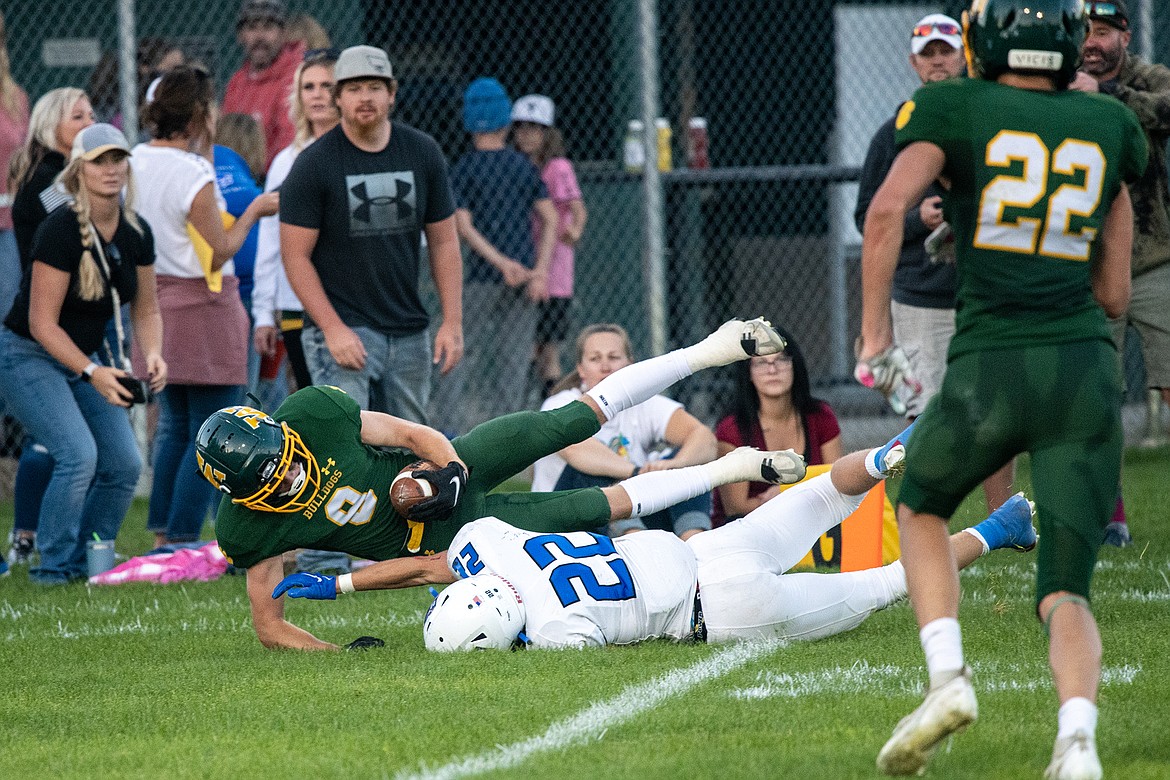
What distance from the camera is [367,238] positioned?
7.33m

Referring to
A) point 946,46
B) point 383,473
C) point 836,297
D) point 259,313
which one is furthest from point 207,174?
point 836,297

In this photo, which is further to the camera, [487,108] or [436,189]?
[487,108]

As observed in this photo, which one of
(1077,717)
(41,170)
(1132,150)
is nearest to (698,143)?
(41,170)

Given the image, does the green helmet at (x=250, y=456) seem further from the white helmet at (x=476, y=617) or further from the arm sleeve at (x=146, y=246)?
the arm sleeve at (x=146, y=246)

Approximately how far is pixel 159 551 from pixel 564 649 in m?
3.26

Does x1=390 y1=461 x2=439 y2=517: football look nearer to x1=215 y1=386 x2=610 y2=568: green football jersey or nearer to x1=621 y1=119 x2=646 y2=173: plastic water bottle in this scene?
x1=215 y1=386 x2=610 y2=568: green football jersey

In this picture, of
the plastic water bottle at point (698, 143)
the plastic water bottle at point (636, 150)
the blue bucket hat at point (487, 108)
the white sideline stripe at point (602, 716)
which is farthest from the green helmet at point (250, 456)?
the plastic water bottle at point (698, 143)

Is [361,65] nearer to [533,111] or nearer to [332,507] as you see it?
[332,507]

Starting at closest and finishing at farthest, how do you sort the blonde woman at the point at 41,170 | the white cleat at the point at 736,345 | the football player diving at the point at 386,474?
the football player diving at the point at 386,474 → the white cleat at the point at 736,345 → the blonde woman at the point at 41,170

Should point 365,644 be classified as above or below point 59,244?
below

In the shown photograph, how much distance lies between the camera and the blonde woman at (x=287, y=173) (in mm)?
8023

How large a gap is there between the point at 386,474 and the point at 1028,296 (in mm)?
2878

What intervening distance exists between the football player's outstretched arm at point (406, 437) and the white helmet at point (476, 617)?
2.22 feet

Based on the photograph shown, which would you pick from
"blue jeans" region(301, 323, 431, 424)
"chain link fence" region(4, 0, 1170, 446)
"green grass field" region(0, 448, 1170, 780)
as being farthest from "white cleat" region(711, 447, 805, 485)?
"chain link fence" region(4, 0, 1170, 446)
